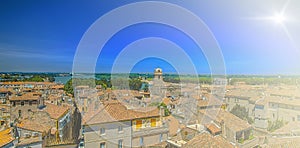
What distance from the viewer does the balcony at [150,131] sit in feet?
15.7

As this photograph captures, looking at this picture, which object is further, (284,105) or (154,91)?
(154,91)

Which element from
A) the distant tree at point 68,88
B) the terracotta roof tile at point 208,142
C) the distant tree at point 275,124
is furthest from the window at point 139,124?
the distant tree at point 68,88

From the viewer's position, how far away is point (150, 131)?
16.4 ft

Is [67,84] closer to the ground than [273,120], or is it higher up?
higher up

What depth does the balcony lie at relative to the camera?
189 inches

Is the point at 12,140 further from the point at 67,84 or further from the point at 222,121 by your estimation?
the point at 67,84

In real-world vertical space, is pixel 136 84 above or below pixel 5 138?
above

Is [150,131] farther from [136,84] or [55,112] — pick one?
[136,84]

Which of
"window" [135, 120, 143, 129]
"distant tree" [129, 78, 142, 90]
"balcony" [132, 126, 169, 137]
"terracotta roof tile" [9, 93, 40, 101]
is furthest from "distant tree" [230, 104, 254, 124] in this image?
"terracotta roof tile" [9, 93, 40, 101]

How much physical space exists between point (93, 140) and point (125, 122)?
0.77m

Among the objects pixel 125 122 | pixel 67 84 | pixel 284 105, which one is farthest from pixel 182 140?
pixel 67 84

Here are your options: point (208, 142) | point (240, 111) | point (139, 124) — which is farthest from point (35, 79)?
point (208, 142)

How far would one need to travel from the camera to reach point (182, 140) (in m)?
4.29

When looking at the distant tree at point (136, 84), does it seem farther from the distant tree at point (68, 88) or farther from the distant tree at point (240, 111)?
the distant tree at point (68, 88)
